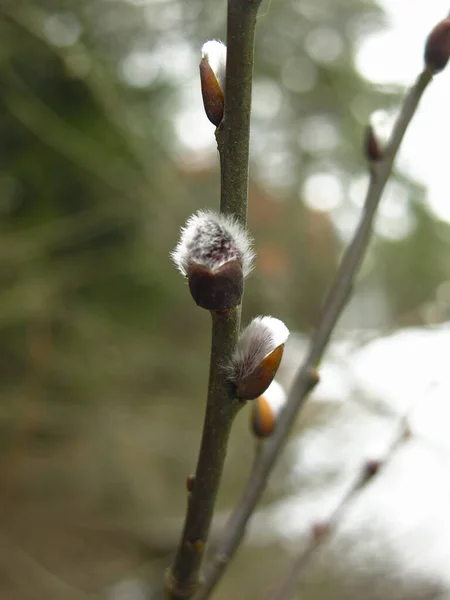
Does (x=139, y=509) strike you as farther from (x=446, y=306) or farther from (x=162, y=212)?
(x=446, y=306)

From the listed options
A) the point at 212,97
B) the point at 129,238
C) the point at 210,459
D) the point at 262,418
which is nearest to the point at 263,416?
the point at 262,418

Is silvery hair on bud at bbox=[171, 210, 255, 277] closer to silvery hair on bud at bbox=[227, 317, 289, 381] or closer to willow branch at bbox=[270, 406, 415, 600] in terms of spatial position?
silvery hair on bud at bbox=[227, 317, 289, 381]

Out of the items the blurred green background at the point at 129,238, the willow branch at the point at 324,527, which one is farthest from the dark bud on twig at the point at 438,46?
the blurred green background at the point at 129,238

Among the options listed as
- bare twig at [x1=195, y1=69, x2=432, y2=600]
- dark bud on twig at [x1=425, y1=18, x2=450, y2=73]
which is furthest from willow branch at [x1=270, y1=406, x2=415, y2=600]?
dark bud on twig at [x1=425, y1=18, x2=450, y2=73]

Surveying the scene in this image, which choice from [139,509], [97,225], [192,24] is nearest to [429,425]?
[139,509]

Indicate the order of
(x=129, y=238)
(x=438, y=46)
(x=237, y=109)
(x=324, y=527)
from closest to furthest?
(x=237, y=109)
(x=438, y=46)
(x=324, y=527)
(x=129, y=238)

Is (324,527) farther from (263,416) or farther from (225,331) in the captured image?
(225,331)

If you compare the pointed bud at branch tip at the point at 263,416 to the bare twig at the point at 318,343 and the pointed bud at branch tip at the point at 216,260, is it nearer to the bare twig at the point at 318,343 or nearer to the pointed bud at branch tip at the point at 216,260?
the bare twig at the point at 318,343
